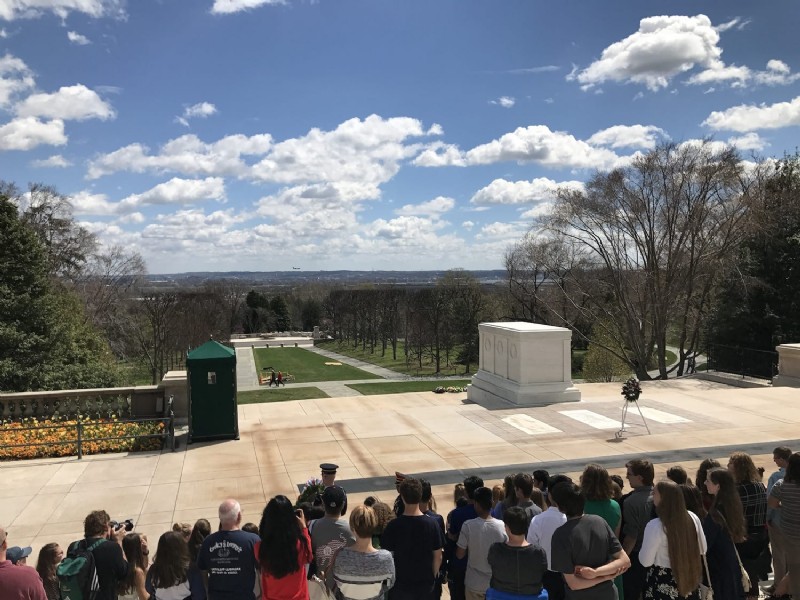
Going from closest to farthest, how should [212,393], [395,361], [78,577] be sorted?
[78,577]
[212,393]
[395,361]

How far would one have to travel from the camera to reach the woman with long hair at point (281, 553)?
15.0ft

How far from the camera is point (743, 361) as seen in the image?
2216cm

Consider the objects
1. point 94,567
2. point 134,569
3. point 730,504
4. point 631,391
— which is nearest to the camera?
point 94,567

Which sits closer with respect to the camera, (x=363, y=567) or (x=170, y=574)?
(x=363, y=567)

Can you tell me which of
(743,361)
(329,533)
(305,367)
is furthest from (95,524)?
(305,367)

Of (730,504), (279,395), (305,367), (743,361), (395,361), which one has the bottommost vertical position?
(395,361)

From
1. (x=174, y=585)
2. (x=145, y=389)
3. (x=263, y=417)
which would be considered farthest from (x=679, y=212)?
(x=174, y=585)

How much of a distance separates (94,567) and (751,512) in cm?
549

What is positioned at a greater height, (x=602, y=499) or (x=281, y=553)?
(x=602, y=499)

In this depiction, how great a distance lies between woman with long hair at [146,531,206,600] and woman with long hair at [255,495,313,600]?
1.93ft

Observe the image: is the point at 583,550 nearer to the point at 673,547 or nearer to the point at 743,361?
the point at 673,547

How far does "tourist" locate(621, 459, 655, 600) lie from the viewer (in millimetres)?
→ 5227

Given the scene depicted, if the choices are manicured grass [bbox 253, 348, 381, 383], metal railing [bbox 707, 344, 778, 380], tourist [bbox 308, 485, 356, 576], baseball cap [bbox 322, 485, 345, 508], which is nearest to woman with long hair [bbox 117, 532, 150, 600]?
tourist [bbox 308, 485, 356, 576]

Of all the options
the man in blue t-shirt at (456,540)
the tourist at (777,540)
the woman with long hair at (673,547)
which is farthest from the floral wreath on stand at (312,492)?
the tourist at (777,540)
